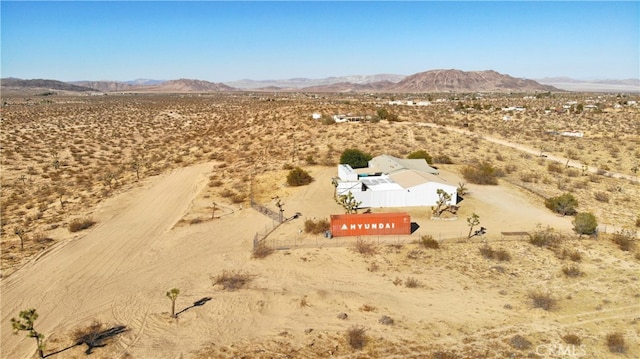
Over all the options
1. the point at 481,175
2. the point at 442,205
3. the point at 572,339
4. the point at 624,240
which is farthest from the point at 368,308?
the point at 481,175

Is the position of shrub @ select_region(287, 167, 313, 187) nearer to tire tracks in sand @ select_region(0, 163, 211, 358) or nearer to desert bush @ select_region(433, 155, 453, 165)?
tire tracks in sand @ select_region(0, 163, 211, 358)

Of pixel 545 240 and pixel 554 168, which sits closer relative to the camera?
pixel 545 240

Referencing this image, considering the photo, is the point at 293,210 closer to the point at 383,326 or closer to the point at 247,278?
the point at 247,278

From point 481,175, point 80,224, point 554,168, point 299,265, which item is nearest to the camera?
point 299,265

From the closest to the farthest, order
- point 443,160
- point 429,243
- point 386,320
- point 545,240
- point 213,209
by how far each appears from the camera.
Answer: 1. point 386,320
2. point 429,243
3. point 545,240
4. point 213,209
5. point 443,160

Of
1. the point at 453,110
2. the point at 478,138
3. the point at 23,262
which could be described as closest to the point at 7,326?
the point at 23,262

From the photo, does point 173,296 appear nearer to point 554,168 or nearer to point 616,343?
point 616,343
